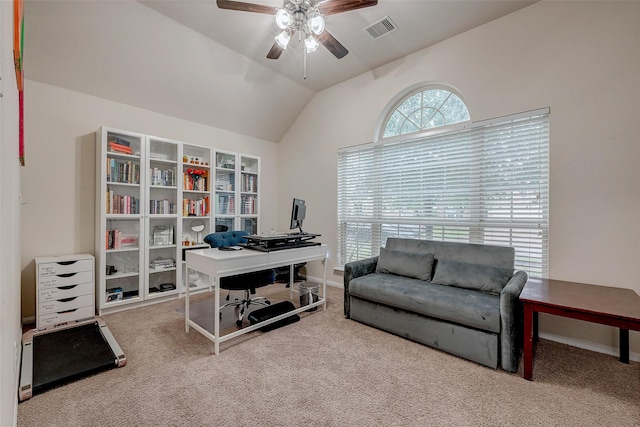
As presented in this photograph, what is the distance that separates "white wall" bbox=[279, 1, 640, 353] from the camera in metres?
2.21

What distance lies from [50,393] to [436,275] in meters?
3.12

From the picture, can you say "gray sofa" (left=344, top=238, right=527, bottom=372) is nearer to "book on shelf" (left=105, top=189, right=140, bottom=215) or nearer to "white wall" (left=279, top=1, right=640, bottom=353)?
"white wall" (left=279, top=1, right=640, bottom=353)

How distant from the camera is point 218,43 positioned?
3254mm

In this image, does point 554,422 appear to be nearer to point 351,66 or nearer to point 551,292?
point 551,292

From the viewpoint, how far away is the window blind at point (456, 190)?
262cm

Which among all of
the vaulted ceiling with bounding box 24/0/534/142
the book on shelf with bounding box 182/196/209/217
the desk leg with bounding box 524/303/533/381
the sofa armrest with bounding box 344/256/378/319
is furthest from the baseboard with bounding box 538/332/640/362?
the book on shelf with bounding box 182/196/209/217

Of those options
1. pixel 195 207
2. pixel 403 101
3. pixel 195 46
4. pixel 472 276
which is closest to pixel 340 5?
pixel 403 101

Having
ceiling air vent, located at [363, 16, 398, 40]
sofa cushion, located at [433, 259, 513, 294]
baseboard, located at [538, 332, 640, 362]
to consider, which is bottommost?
baseboard, located at [538, 332, 640, 362]

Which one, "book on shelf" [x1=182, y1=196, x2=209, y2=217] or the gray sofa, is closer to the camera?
the gray sofa

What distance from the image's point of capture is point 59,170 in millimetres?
2979

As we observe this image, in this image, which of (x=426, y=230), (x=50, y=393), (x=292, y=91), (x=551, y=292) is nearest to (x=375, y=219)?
(x=426, y=230)

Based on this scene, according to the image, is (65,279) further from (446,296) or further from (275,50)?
(446,296)

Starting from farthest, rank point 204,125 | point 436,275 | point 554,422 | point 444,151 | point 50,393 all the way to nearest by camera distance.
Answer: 1. point 204,125
2. point 444,151
3. point 436,275
4. point 50,393
5. point 554,422

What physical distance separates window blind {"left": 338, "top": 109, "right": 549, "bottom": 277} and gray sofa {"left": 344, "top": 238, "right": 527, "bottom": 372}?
27 centimetres
